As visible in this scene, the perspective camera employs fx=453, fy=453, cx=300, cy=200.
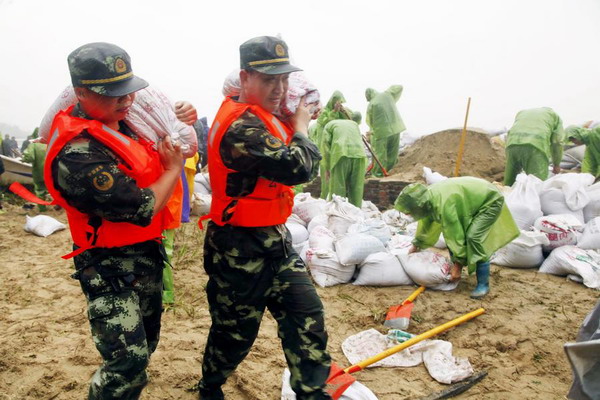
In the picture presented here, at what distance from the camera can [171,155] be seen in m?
1.53

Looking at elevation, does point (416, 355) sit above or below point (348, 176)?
below

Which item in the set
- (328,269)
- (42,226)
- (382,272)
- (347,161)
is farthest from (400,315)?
(42,226)

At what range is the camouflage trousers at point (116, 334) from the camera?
1459 millimetres

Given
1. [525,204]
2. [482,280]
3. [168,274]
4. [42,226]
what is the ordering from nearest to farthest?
[168,274]
[482,280]
[525,204]
[42,226]

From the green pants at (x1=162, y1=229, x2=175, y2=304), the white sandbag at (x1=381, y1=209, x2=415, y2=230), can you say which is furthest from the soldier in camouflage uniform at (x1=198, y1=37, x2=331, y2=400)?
the white sandbag at (x1=381, y1=209, x2=415, y2=230)

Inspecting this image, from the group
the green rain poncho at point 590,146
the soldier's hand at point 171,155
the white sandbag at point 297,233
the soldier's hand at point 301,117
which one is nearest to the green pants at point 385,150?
the green rain poncho at point 590,146

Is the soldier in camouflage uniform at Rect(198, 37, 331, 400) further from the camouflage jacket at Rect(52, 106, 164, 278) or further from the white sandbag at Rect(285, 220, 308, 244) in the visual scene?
the white sandbag at Rect(285, 220, 308, 244)

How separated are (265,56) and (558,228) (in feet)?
11.4

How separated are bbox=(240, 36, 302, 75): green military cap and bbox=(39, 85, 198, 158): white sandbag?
361 millimetres

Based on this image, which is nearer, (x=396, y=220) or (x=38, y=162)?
(x=396, y=220)

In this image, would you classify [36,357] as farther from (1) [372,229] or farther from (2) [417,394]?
(1) [372,229]

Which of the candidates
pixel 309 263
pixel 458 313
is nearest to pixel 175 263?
pixel 309 263

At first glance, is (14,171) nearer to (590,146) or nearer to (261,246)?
(261,246)

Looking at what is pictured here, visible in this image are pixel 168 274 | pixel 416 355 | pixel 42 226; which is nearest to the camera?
pixel 416 355
